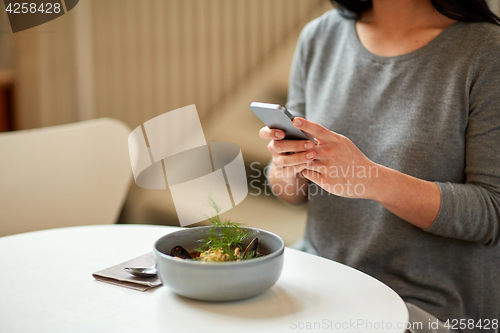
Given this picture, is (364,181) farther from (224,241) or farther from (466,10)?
(466,10)

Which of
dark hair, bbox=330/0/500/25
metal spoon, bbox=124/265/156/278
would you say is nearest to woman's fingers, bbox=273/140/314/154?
metal spoon, bbox=124/265/156/278

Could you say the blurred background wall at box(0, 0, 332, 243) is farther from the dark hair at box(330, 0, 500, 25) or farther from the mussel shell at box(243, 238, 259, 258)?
the mussel shell at box(243, 238, 259, 258)

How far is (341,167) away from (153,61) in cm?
191

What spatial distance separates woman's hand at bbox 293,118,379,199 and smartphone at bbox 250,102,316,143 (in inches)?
1.3

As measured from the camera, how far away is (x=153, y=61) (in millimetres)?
2500

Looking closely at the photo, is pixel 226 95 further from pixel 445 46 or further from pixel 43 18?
pixel 445 46

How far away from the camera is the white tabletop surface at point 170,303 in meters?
0.57

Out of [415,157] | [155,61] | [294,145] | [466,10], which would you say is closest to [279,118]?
[294,145]

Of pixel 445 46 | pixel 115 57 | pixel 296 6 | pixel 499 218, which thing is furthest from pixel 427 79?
pixel 115 57

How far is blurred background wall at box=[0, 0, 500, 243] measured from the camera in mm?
2424

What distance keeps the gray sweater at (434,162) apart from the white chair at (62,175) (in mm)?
739

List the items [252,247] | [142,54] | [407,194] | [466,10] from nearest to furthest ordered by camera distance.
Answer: [252,247]
[407,194]
[466,10]
[142,54]

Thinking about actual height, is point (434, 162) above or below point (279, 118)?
below

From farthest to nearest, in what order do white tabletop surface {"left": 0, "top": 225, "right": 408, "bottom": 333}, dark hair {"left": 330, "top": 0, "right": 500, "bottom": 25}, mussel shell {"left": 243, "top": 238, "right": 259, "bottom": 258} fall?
dark hair {"left": 330, "top": 0, "right": 500, "bottom": 25} → mussel shell {"left": 243, "top": 238, "right": 259, "bottom": 258} → white tabletop surface {"left": 0, "top": 225, "right": 408, "bottom": 333}
